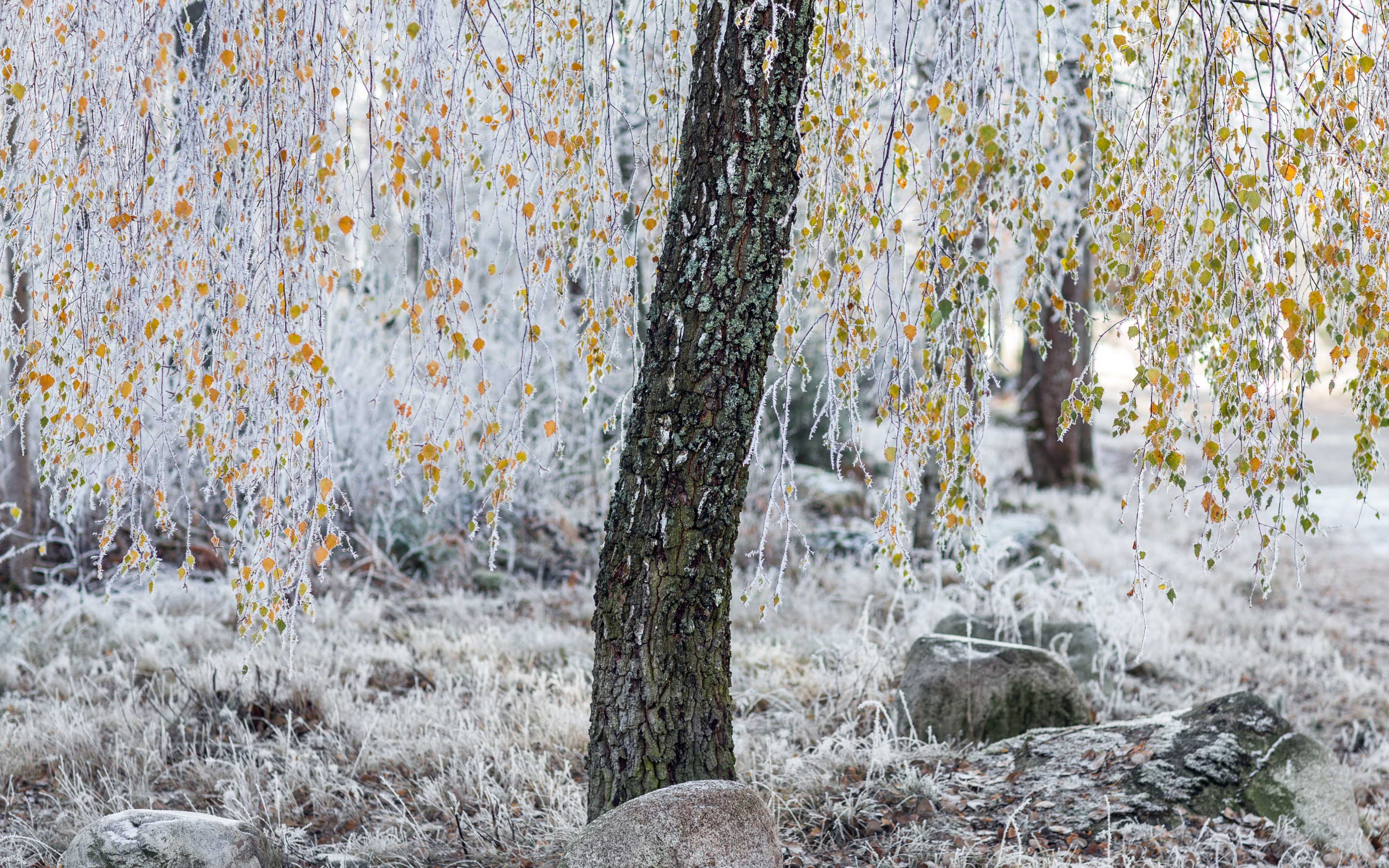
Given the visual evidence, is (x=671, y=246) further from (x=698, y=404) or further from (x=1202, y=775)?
(x=1202, y=775)

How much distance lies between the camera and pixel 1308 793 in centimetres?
362

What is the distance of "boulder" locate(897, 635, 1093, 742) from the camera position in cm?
425

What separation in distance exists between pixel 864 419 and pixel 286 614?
35.9ft

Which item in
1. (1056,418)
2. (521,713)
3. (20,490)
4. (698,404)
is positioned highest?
(698,404)

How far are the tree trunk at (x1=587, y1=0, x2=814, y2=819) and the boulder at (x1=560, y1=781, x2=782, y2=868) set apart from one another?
0.19 metres

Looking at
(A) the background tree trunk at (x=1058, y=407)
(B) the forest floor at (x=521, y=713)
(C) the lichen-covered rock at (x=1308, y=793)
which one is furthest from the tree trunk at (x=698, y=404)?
(A) the background tree trunk at (x=1058, y=407)

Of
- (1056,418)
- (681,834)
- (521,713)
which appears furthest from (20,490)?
(1056,418)

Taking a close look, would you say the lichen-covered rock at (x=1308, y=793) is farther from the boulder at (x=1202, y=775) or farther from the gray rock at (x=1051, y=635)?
the gray rock at (x=1051, y=635)

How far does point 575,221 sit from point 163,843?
2.12 meters

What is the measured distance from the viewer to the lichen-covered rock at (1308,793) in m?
3.55

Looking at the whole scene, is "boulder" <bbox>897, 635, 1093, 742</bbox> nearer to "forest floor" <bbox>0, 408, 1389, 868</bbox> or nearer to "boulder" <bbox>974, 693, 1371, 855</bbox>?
"forest floor" <bbox>0, 408, 1389, 868</bbox>

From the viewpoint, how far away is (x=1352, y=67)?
2678 mm

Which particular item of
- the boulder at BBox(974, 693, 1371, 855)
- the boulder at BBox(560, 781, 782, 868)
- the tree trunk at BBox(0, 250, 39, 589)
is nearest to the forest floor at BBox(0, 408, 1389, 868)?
the boulder at BBox(974, 693, 1371, 855)

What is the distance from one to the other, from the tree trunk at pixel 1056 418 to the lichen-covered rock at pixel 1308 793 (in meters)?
6.92
